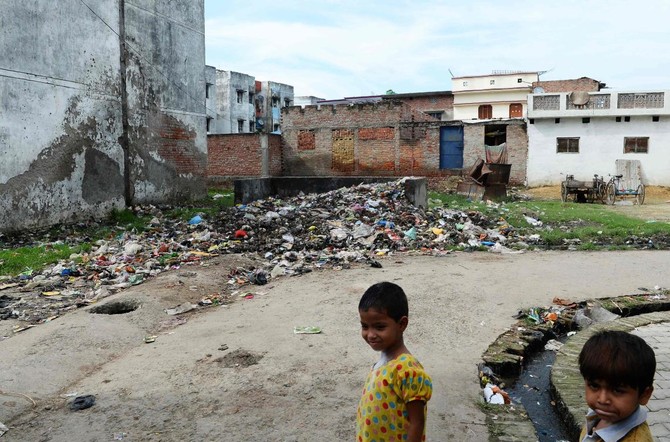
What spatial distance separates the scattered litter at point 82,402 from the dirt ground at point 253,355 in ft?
0.13

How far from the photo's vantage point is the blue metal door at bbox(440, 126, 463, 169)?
2266 centimetres

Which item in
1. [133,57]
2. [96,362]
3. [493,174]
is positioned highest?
[133,57]

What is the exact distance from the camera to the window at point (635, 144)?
67.0 ft

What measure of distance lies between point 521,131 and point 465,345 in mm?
19185

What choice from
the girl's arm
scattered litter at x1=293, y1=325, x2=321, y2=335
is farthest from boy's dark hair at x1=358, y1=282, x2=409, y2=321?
scattered litter at x1=293, y1=325, x2=321, y2=335

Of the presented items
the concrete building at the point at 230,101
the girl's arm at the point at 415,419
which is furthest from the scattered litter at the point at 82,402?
the concrete building at the point at 230,101

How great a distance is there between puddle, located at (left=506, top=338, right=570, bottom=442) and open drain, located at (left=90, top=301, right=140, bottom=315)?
3809mm

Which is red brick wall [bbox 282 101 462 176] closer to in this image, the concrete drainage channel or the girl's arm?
the concrete drainage channel

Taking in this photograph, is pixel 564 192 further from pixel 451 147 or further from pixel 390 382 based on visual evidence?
pixel 390 382

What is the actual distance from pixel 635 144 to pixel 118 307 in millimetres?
20546

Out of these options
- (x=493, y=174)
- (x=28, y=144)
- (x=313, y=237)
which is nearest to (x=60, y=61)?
(x=28, y=144)

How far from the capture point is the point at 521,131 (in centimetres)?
2183

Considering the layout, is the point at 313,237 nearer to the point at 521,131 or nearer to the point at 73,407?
the point at 73,407

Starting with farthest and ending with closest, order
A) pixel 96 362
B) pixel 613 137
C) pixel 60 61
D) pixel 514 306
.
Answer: pixel 613 137, pixel 60 61, pixel 514 306, pixel 96 362
